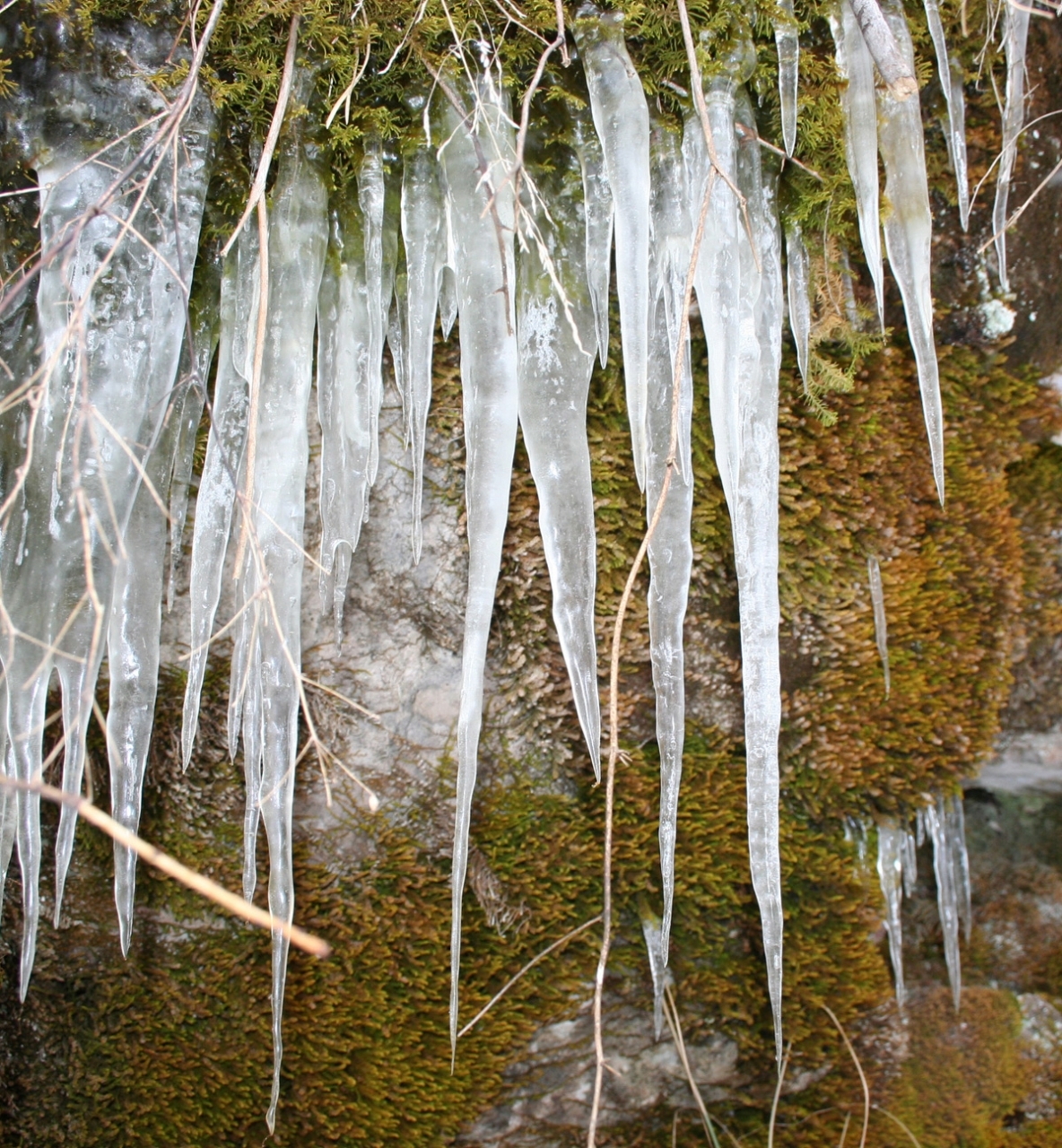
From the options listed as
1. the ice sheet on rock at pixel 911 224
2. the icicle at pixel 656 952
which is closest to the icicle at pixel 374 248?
the ice sheet on rock at pixel 911 224

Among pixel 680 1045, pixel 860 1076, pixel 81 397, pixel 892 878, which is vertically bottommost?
pixel 860 1076

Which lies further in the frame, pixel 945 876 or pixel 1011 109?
pixel 945 876

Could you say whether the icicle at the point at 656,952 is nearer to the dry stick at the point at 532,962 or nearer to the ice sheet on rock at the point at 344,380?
the dry stick at the point at 532,962

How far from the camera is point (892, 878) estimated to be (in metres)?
2.58

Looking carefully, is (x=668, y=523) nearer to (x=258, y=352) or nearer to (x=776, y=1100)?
(x=258, y=352)

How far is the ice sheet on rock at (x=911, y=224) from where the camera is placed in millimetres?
2203

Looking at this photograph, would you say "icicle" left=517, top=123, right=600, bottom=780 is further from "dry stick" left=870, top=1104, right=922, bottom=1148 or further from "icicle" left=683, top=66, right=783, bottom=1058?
"dry stick" left=870, top=1104, right=922, bottom=1148

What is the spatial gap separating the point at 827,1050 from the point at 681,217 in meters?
2.30

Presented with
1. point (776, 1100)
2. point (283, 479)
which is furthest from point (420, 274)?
point (776, 1100)

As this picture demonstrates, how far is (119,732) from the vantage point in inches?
81.3

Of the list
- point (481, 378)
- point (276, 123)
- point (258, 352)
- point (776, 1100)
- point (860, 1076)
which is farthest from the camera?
point (860, 1076)

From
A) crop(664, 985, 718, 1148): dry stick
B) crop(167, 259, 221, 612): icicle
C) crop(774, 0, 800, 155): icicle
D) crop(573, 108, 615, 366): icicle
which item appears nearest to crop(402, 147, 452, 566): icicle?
crop(573, 108, 615, 366): icicle

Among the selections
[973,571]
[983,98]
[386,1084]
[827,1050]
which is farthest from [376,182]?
[827,1050]

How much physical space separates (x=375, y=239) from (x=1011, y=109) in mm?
1674
